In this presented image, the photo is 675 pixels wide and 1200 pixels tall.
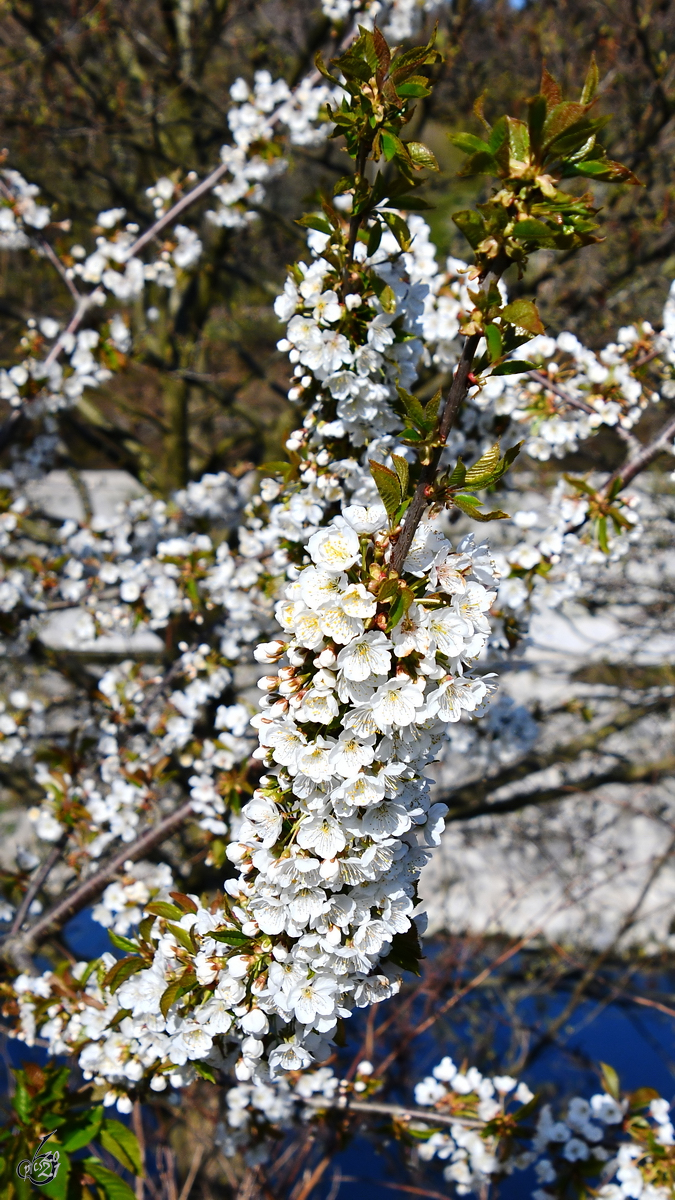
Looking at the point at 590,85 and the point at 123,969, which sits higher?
→ the point at 590,85

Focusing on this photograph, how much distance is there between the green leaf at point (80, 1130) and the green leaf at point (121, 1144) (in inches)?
1.1

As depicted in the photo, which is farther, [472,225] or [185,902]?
[185,902]

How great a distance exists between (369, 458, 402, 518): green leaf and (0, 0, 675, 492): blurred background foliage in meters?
3.16

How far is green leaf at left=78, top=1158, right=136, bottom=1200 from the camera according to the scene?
154 centimetres

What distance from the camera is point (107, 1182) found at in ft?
5.10

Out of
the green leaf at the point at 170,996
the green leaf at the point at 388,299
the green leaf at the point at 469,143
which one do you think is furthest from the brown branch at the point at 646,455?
the green leaf at the point at 170,996

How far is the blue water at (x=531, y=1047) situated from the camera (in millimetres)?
4219

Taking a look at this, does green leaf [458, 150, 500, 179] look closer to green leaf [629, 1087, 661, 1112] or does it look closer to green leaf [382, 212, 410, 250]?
green leaf [382, 212, 410, 250]

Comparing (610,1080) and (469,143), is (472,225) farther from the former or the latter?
(610,1080)

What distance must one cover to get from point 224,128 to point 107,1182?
4.50 metres

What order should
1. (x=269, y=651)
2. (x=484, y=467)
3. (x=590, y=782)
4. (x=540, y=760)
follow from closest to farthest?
(x=484, y=467)
(x=269, y=651)
(x=540, y=760)
(x=590, y=782)

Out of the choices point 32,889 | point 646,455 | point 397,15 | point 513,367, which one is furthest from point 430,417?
point 397,15

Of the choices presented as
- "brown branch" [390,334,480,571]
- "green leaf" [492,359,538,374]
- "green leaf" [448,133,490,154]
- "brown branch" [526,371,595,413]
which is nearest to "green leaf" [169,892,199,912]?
"brown branch" [390,334,480,571]

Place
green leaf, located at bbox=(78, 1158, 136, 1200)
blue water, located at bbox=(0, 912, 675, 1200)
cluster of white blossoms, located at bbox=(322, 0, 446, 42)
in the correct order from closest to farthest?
green leaf, located at bbox=(78, 1158, 136, 1200) → cluster of white blossoms, located at bbox=(322, 0, 446, 42) → blue water, located at bbox=(0, 912, 675, 1200)
